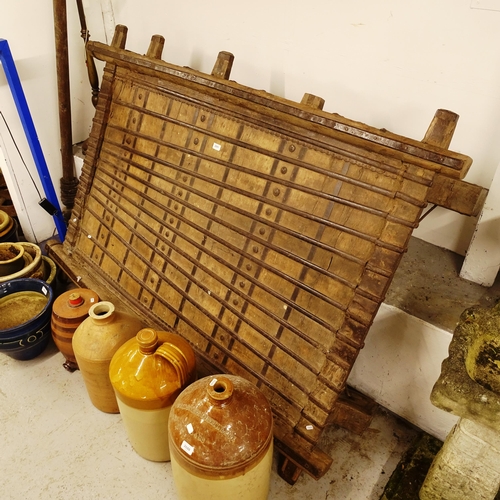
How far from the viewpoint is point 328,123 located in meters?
1.74

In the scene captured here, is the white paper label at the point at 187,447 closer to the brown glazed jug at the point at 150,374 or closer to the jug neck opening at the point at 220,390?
the jug neck opening at the point at 220,390

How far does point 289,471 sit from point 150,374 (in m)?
0.90

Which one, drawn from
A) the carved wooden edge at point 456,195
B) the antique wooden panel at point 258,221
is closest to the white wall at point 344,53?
the carved wooden edge at point 456,195

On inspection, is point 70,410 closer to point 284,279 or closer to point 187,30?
point 284,279

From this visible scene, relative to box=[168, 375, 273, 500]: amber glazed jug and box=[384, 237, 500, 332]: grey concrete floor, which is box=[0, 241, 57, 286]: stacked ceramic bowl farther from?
box=[384, 237, 500, 332]: grey concrete floor

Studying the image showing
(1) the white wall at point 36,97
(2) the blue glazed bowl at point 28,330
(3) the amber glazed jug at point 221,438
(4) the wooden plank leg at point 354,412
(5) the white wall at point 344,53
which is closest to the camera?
(3) the amber glazed jug at point 221,438

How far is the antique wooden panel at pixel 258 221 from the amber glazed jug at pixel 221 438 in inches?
12.3

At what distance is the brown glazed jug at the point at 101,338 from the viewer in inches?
79.4

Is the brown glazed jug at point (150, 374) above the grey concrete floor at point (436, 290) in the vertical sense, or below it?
below

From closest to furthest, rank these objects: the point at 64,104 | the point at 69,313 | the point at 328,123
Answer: the point at 328,123, the point at 69,313, the point at 64,104

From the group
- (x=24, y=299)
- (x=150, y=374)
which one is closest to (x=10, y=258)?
(x=24, y=299)

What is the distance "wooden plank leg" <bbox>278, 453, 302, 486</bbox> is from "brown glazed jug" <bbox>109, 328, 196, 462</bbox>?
66 centimetres

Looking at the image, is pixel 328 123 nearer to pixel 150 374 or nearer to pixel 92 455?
pixel 150 374

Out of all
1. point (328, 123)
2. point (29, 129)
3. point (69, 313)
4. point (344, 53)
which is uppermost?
point (344, 53)
